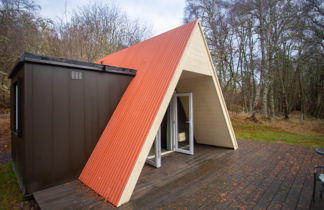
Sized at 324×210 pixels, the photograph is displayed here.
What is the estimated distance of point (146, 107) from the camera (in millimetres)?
2979

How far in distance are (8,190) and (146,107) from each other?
3.04 m

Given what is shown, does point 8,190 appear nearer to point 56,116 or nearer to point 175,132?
point 56,116

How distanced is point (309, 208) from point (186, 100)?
11.9ft

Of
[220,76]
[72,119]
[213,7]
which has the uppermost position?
[213,7]

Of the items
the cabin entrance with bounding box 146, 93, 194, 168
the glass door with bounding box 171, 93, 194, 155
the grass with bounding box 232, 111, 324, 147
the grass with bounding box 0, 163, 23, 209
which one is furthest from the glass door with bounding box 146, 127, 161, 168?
the grass with bounding box 232, 111, 324, 147

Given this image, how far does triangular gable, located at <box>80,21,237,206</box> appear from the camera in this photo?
2516 mm

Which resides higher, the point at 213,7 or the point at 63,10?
the point at 213,7

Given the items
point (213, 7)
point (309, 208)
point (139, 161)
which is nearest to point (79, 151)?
point (139, 161)

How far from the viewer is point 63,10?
9781mm

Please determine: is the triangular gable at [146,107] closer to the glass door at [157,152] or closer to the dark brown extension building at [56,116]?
the dark brown extension building at [56,116]

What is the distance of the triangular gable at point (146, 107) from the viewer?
252cm

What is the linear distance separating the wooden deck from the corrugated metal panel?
10.4 inches

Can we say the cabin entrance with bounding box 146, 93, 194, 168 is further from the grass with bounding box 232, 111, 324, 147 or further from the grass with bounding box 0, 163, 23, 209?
the grass with bounding box 232, 111, 324, 147

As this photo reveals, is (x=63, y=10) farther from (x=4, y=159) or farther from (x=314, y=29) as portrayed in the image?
(x=314, y=29)
